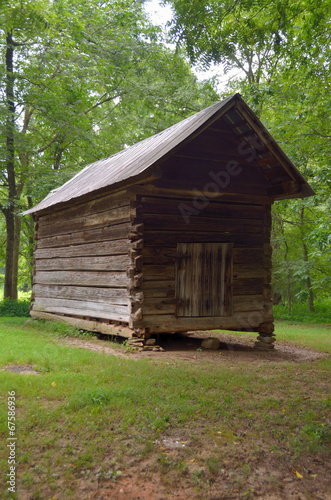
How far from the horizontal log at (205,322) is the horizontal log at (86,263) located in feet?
5.10

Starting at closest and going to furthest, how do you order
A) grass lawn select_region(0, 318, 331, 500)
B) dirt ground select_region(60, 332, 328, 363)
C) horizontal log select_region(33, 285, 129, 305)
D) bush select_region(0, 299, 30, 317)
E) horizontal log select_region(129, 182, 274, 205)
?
1. grass lawn select_region(0, 318, 331, 500)
2. dirt ground select_region(60, 332, 328, 363)
3. horizontal log select_region(129, 182, 274, 205)
4. horizontal log select_region(33, 285, 129, 305)
5. bush select_region(0, 299, 30, 317)

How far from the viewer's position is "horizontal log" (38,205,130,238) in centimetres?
1105

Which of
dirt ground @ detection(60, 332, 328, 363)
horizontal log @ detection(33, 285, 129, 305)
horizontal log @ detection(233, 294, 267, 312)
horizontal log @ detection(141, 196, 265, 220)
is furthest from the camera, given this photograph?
horizontal log @ detection(233, 294, 267, 312)

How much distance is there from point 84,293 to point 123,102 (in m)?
17.0

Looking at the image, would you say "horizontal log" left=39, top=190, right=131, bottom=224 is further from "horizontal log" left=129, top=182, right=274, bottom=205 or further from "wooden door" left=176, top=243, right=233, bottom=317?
"wooden door" left=176, top=243, right=233, bottom=317

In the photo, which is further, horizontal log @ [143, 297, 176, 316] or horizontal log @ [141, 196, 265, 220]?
horizontal log @ [141, 196, 265, 220]

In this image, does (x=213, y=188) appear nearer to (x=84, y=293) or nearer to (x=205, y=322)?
(x=205, y=322)

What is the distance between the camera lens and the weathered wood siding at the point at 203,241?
1056cm

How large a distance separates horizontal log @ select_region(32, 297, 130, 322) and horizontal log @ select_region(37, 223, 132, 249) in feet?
5.94

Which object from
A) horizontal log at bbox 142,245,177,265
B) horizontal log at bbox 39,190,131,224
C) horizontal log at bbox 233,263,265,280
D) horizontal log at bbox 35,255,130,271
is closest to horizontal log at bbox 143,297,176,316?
horizontal log at bbox 142,245,177,265

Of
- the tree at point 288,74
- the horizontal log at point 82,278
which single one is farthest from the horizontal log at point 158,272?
the tree at point 288,74

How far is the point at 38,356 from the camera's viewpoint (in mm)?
8438

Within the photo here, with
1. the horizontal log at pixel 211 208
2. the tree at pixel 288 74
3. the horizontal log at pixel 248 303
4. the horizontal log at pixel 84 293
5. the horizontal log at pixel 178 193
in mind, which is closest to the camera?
the tree at pixel 288 74

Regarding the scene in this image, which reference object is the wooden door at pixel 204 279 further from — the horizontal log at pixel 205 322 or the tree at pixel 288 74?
the tree at pixel 288 74
